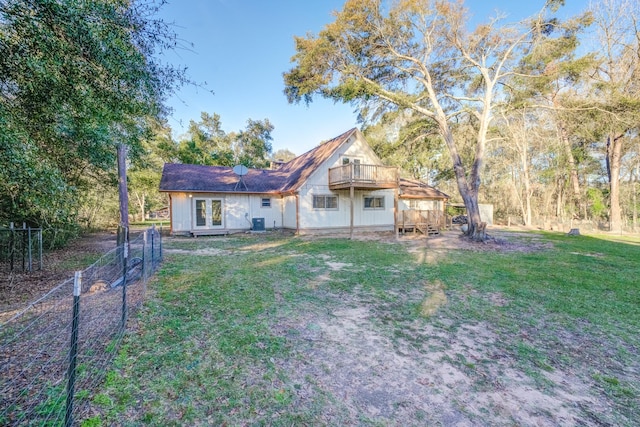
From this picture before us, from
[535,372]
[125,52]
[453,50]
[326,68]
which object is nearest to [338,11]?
[326,68]

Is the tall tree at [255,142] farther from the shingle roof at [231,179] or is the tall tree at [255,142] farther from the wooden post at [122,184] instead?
the wooden post at [122,184]

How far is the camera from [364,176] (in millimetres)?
14570

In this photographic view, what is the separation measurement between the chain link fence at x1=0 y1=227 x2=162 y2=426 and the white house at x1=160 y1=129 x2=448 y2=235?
388 inches

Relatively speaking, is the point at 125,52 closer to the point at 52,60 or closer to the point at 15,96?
the point at 52,60

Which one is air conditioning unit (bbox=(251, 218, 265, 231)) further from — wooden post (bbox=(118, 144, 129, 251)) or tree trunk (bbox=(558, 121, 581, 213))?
tree trunk (bbox=(558, 121, 581, 213))

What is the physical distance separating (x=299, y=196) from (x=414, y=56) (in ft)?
27.2

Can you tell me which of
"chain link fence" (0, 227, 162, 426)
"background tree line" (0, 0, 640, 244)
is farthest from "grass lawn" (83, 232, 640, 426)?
A: "background tree line" (0, 0, 640, 244)

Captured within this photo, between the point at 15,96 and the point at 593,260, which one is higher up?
the point at 15,96

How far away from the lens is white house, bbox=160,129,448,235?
14.4m

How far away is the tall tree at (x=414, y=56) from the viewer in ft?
37.5

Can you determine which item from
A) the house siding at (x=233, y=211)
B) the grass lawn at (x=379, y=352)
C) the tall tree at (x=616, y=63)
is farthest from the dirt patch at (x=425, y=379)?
the tall tree at (x=616, y=63)

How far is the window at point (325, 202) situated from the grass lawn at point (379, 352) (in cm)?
881

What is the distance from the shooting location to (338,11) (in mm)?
11625

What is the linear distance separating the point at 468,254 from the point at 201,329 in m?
8.77
